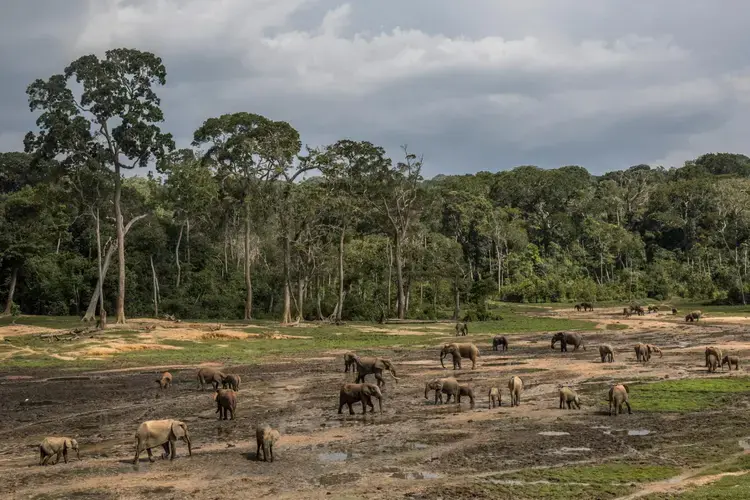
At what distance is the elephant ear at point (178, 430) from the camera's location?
50.9ft

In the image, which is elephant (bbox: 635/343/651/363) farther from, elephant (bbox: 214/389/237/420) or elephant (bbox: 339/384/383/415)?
elephant (bbox: 214/389/237/420)

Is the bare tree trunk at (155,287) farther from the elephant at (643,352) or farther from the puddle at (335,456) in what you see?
the puddle at (335,456)

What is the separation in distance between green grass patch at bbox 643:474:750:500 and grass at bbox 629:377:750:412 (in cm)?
776

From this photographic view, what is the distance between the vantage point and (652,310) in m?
72.8

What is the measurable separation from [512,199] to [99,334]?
89.7 metres

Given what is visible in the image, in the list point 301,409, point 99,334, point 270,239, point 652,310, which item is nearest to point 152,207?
point 270,239

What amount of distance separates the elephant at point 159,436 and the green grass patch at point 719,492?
985 centimetres

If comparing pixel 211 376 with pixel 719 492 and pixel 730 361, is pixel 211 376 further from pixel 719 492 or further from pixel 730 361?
pixel 730 361

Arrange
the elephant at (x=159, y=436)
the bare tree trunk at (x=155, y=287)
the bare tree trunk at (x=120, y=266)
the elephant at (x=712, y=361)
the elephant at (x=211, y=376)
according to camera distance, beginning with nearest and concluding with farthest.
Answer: the elephant at (x=159, y=436) → the elephant at (x=211, y=376) → the elephant at (x=712, y=361) → the bare tree trunk at (x=120, y=266) → the bare tree trunk at (x=155, y=287)

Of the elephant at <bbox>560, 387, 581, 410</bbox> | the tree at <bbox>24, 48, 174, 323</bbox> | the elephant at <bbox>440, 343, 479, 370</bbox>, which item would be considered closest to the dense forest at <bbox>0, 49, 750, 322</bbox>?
the tree at <bbox>24, 48, 174, 323</bbox>

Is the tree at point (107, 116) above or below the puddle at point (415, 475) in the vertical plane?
above

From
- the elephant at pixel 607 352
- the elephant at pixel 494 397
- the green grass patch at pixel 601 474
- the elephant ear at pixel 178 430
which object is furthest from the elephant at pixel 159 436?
the elephant at pixel 607 352

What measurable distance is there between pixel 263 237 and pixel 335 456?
68.3 m

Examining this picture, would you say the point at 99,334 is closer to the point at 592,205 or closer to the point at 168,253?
the point at 168,253
